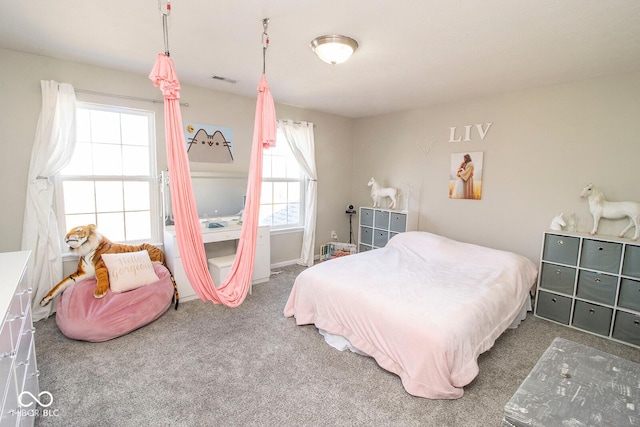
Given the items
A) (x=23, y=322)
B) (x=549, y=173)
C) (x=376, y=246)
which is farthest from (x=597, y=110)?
(x=23, y=322)

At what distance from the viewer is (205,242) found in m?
3.45

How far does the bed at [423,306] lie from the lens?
1.91m

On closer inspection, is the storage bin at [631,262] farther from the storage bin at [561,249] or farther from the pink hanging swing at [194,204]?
the pink hanging swing at [194,204]

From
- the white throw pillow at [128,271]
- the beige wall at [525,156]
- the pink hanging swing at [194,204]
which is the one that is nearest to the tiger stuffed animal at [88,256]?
the white throw pillow at [128,271]

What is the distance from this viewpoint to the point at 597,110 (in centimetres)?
284

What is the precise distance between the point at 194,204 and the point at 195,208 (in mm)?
32

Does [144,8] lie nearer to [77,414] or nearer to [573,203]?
[77,414]

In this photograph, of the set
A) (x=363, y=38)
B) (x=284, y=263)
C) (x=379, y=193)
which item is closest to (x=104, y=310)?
(x=284, y=263)

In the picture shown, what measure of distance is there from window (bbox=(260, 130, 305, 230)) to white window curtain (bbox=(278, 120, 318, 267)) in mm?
125

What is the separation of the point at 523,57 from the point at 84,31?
3.30 metres

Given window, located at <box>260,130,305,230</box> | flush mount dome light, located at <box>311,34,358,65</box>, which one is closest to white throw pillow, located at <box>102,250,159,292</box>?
window, located at <box>260,130,305,230</box>

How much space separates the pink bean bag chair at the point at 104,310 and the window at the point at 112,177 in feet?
2.22

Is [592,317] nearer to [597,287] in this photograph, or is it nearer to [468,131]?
[597,287]

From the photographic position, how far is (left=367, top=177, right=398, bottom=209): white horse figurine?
442 centimetres
